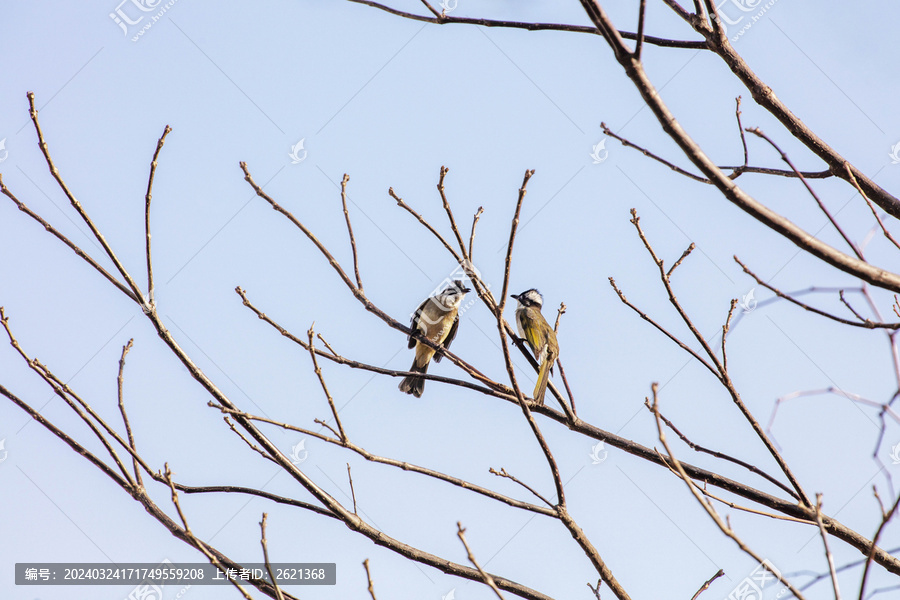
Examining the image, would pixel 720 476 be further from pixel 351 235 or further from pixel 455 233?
pixel 351 235

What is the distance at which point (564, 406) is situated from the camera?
358 cm

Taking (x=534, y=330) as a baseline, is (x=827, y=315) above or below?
below

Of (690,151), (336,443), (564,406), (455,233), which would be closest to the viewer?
(690,151)

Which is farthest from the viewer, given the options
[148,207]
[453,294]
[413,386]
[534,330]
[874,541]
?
[453,294]

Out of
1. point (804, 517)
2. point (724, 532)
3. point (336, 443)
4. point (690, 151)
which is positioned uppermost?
point (690, 151)

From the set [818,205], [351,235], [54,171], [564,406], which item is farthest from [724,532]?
[54,171]

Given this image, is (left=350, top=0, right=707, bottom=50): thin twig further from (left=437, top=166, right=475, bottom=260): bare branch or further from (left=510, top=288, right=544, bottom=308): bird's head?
(left=510, top=288, right=544, bottom=308): bird's head

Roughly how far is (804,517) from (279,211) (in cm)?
265

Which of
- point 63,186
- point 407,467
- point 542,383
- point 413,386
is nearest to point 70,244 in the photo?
point 63,186

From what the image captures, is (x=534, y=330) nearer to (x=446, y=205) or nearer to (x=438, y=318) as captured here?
(x=438, y=318)

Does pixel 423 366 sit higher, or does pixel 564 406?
pixel 423 366

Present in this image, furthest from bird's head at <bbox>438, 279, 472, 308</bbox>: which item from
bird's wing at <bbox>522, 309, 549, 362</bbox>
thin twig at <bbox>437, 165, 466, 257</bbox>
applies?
thin twig at <bbox>437, 165, 466, 257</bbox>

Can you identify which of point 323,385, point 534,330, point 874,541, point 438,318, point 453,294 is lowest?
point 874,541

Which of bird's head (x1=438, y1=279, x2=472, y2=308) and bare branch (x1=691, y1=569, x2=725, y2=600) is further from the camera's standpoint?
bird's head (x1=438, y1=279, x2=472, y2=308)
